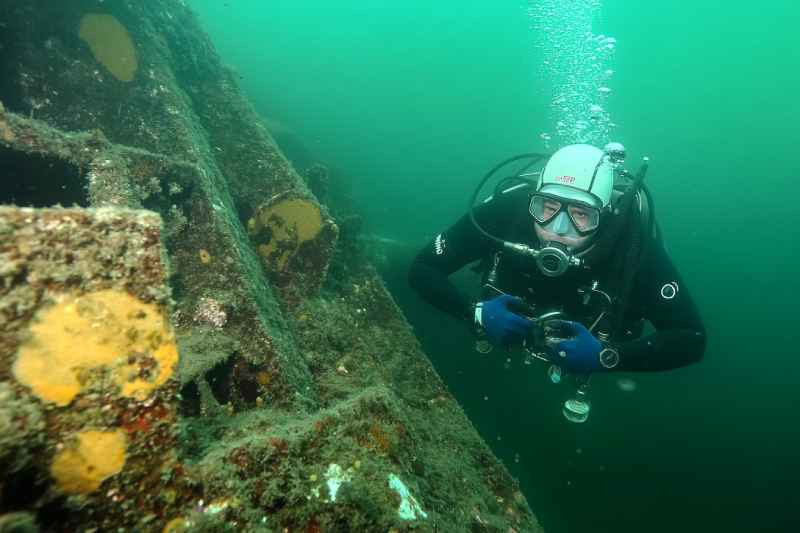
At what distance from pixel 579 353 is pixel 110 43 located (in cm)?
695

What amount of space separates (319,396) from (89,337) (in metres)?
2.13

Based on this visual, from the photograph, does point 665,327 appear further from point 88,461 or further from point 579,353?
point 88,461

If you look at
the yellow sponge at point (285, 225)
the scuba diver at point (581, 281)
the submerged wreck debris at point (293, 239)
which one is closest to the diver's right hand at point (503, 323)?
the scuba diver at point (581, 281)

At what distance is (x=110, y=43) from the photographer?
4457 mm

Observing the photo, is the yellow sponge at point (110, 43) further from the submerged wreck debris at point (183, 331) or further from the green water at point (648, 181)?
the green water at point (648, 181)

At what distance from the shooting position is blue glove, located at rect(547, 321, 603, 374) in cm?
344

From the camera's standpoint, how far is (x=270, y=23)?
102312mm

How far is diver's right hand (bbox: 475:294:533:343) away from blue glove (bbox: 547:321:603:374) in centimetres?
37

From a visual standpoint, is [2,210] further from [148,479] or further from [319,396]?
[319,396]

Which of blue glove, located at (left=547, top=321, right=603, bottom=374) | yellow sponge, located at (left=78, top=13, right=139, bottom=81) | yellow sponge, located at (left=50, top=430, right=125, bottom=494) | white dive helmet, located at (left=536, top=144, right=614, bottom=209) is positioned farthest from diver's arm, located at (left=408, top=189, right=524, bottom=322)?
yellow sponge, located at (left=78, top=13, right=139, bottom=81)

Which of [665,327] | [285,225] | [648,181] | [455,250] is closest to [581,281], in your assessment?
[665,327]

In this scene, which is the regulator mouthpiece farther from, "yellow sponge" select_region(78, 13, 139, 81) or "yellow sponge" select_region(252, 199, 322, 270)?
"yellow sponge" select_region(78, 13, 139, 81)

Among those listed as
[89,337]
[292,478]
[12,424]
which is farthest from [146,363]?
[292,478]

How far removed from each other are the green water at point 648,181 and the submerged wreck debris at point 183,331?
5.06 metres
